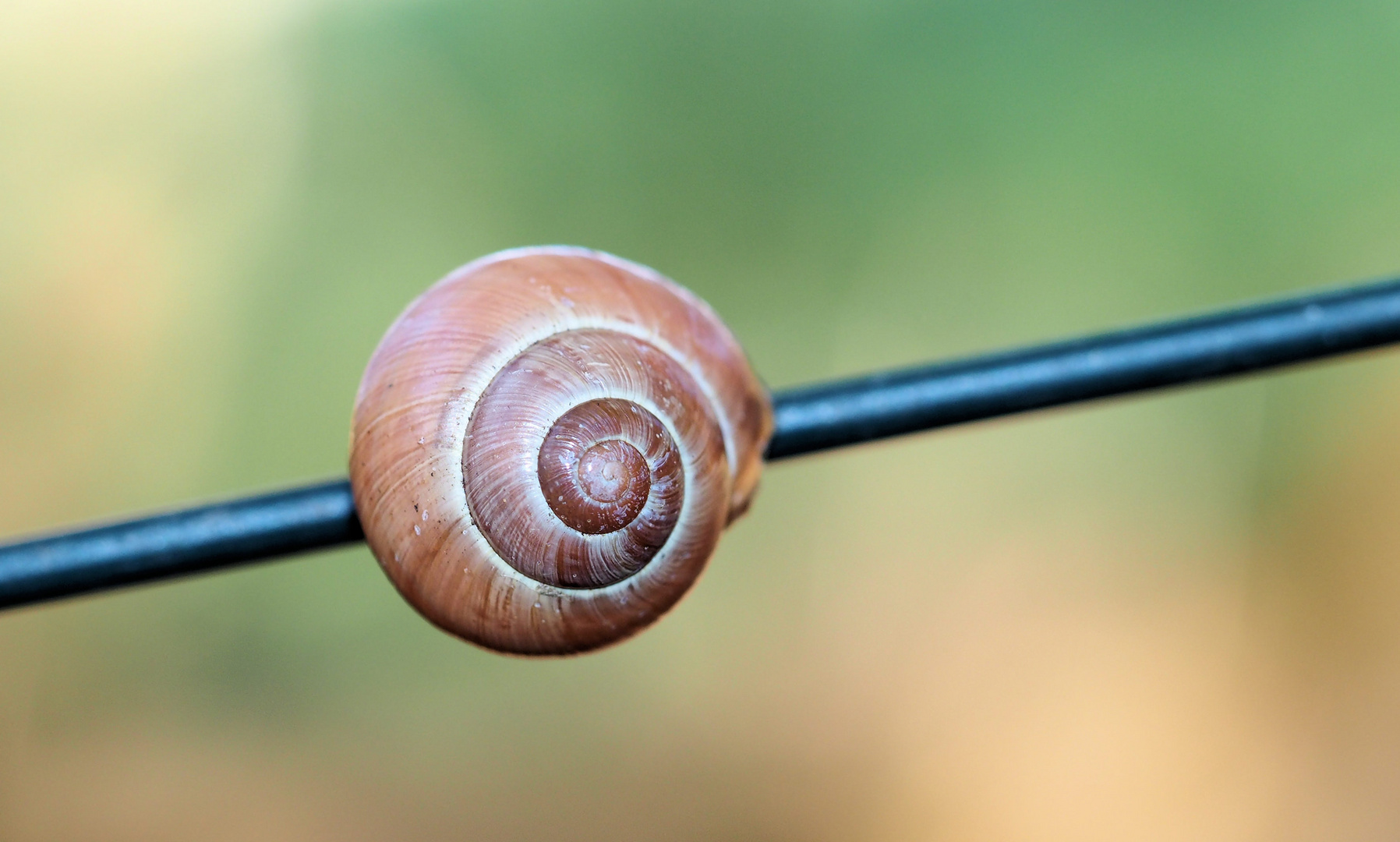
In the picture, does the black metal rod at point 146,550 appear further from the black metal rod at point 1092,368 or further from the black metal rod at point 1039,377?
the black metal rod at point 1092,368

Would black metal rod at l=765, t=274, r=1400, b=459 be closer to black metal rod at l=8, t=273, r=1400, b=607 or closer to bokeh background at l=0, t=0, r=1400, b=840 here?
black metal rod at l=8, t=273, r=1400, b=607

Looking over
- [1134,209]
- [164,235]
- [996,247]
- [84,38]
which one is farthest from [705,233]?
[84,38]

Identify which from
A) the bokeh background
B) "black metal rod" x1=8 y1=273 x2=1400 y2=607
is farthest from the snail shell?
the bokeh background

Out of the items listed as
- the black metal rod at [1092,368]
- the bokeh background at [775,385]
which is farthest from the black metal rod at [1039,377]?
the bokeh background at [775,385]

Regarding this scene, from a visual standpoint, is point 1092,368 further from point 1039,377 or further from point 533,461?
point 533,461

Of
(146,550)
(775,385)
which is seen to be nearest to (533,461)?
(146,550)

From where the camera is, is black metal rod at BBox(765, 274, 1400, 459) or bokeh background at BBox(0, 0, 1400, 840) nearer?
black metal rod at BBox(765, 274, 1400, 459)

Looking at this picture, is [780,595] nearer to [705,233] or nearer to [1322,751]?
[705,233]

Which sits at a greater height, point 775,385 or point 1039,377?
point 1039,377
